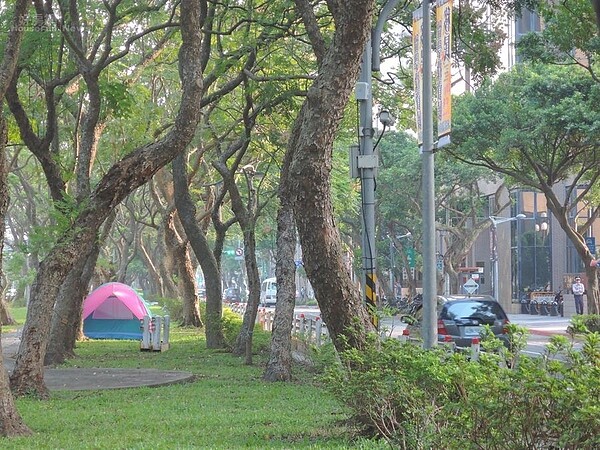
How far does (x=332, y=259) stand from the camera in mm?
9367

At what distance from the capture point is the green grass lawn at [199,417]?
955 cm

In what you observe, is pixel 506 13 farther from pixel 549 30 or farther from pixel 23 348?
pixel 23 348

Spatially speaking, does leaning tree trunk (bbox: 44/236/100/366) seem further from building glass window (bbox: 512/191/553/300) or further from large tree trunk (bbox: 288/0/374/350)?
building glass window (bbox: 512/191/553/300)

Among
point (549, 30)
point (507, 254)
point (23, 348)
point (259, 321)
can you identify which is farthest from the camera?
point (507, 254)

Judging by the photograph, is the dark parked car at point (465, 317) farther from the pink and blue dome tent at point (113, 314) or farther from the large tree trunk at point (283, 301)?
the pink and blue dome tent at point (113, 314)

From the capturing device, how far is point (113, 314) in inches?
1314

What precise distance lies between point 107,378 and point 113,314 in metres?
15.6

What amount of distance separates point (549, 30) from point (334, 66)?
503 inches

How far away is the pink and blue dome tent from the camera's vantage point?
32.9 m

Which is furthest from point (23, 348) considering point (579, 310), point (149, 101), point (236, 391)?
point (579, 310)

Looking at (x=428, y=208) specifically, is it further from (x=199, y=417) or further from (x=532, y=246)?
(x=532, y=246)

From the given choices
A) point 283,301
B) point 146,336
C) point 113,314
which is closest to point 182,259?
point 113,314

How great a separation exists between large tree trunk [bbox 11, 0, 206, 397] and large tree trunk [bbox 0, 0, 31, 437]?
192 cm

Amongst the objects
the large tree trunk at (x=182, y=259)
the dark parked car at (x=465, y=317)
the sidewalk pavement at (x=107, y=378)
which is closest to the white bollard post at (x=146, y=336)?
the large tree trunk at (x=182, y=259)
